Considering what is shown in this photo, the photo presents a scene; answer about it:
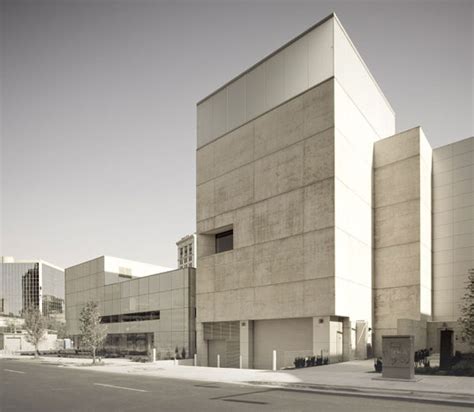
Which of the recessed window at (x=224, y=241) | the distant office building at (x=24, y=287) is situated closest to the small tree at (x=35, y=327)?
the recessed window at (x=224, y=241)

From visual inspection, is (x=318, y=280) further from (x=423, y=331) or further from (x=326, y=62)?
(x=326, y=62)

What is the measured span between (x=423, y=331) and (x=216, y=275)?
17838 millimetres

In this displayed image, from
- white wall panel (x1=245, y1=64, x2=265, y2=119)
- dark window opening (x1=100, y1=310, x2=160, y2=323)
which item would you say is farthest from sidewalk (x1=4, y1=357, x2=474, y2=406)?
dark window opening (x1=100, y1=310, x2=160, y2=323)

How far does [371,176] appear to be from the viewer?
1565 inches

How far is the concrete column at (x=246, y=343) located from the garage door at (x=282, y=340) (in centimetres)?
45

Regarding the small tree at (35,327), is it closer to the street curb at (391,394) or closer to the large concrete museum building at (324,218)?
the large concrete museum building at (324,218)

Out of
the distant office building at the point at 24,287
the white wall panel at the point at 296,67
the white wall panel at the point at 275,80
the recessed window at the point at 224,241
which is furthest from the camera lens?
the distant office building at the point at 24,287

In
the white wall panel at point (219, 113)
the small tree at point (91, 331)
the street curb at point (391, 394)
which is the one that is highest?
the white wall panel at point (219, 113)

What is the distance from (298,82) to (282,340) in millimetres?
20411

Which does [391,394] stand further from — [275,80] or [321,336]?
[275,80]

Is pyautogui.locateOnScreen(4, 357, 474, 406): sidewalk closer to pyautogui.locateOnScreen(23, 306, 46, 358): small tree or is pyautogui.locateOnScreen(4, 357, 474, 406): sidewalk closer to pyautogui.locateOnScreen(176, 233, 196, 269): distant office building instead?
pyautogui.locateOnScreen(23, 306, 46, 358): small tree

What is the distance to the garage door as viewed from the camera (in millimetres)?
34556

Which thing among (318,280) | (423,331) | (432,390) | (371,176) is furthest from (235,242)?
(432,390)

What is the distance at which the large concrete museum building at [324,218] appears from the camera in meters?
33.8
